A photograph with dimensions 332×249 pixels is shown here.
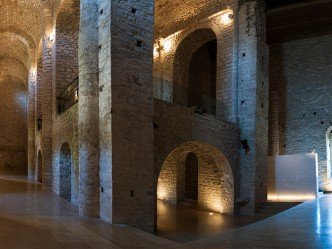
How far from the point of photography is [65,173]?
1289 cm

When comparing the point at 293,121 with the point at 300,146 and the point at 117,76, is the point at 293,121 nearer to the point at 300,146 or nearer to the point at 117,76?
the point at 300,146

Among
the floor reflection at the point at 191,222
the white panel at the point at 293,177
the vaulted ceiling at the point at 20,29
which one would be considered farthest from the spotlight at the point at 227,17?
the floor reflection at the point at 191,222

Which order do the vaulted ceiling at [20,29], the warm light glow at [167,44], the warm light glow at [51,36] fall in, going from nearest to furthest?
1. the warm light glow at [51,36]
2. the vaulted ceiling at [20,29]
3. the warm light glow at [167,44]

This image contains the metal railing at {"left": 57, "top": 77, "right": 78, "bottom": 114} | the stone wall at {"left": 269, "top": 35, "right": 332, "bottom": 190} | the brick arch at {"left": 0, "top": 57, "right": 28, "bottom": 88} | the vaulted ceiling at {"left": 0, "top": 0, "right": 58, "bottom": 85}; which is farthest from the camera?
the brick arch at {"left": 0, "top": 57, "right": 28, "bottom": 88}

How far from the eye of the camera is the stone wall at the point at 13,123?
2553 cm

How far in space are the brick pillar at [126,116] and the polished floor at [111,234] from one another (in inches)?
28.8

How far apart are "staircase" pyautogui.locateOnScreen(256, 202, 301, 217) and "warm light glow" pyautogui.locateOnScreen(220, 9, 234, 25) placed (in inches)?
281

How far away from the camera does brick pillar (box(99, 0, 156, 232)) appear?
7.53 meters

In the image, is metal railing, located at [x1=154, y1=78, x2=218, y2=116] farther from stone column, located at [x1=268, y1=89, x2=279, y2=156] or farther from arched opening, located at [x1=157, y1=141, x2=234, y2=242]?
stone column, located at [x1=268, y1=89, x2=279, y2=156]

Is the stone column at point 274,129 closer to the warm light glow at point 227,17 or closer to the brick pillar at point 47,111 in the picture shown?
the warm light glow at point 227,17

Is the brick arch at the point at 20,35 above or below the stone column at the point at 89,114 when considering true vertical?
above

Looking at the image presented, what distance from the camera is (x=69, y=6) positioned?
12797 mm

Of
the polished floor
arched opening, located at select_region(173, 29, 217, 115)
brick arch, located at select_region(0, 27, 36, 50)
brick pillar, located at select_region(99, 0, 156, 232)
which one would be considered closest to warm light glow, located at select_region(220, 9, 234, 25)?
arched opening, located at select_region(173, 29, 217, 115)

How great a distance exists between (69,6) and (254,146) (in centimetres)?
855
